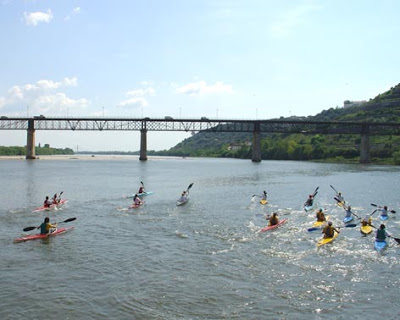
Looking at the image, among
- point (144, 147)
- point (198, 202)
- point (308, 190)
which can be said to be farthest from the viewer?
point (144, 147)

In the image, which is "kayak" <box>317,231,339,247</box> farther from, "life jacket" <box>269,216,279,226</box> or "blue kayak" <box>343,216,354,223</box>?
"blue kayak" <box>343,216,354,223</box>

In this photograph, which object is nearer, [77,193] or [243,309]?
[243,309]

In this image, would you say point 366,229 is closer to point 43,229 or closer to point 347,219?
point 347,219

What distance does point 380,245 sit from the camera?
2791 cm

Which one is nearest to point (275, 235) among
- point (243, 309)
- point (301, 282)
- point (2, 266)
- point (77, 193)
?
point (301, 282)

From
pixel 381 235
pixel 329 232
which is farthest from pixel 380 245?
pixel 329 232

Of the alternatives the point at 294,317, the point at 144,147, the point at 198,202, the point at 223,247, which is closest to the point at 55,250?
the point at 223,247

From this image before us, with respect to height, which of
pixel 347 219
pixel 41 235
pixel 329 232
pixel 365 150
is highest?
pixel 365 150

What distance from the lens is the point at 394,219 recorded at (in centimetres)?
3975

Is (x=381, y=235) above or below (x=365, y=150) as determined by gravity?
below

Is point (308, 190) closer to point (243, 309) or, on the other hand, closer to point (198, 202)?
point (198, 202)

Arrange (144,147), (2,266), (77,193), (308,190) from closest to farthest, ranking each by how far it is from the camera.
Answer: (2,266) → (77,193) → (308,190) → (144,147)

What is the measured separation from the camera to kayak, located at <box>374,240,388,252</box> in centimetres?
2747

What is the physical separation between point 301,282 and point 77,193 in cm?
4545
